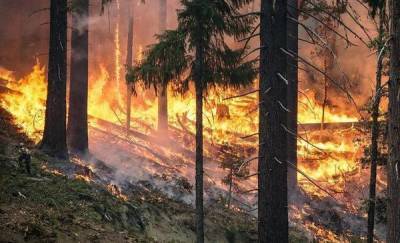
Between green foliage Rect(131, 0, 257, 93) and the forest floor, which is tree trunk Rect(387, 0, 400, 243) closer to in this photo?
green foliage Rect(131, 0, 257, 93)

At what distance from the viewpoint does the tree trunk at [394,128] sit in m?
7.48

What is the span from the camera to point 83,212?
32.3ft

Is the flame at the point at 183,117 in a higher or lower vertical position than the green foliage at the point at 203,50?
lower

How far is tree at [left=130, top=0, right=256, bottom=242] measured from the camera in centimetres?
1095

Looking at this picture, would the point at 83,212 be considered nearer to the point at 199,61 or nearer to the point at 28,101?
the point at 199,61

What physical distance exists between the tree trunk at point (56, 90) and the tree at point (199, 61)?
301 centimetres

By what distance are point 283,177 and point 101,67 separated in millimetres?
26569

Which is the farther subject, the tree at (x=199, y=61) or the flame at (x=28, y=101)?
the flame at (x=28, y=101)

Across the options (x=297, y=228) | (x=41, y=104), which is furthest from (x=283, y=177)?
(x=41, y=104)

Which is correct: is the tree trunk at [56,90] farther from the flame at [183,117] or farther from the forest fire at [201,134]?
the flame at [183,117]

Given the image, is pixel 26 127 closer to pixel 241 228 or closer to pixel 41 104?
pixel 41 104

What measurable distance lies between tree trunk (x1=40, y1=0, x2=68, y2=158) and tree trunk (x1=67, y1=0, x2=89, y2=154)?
2419mm

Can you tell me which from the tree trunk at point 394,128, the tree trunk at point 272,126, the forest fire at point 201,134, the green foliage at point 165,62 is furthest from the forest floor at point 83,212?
the tree trunk at point 394,128

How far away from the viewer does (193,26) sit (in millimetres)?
10781
